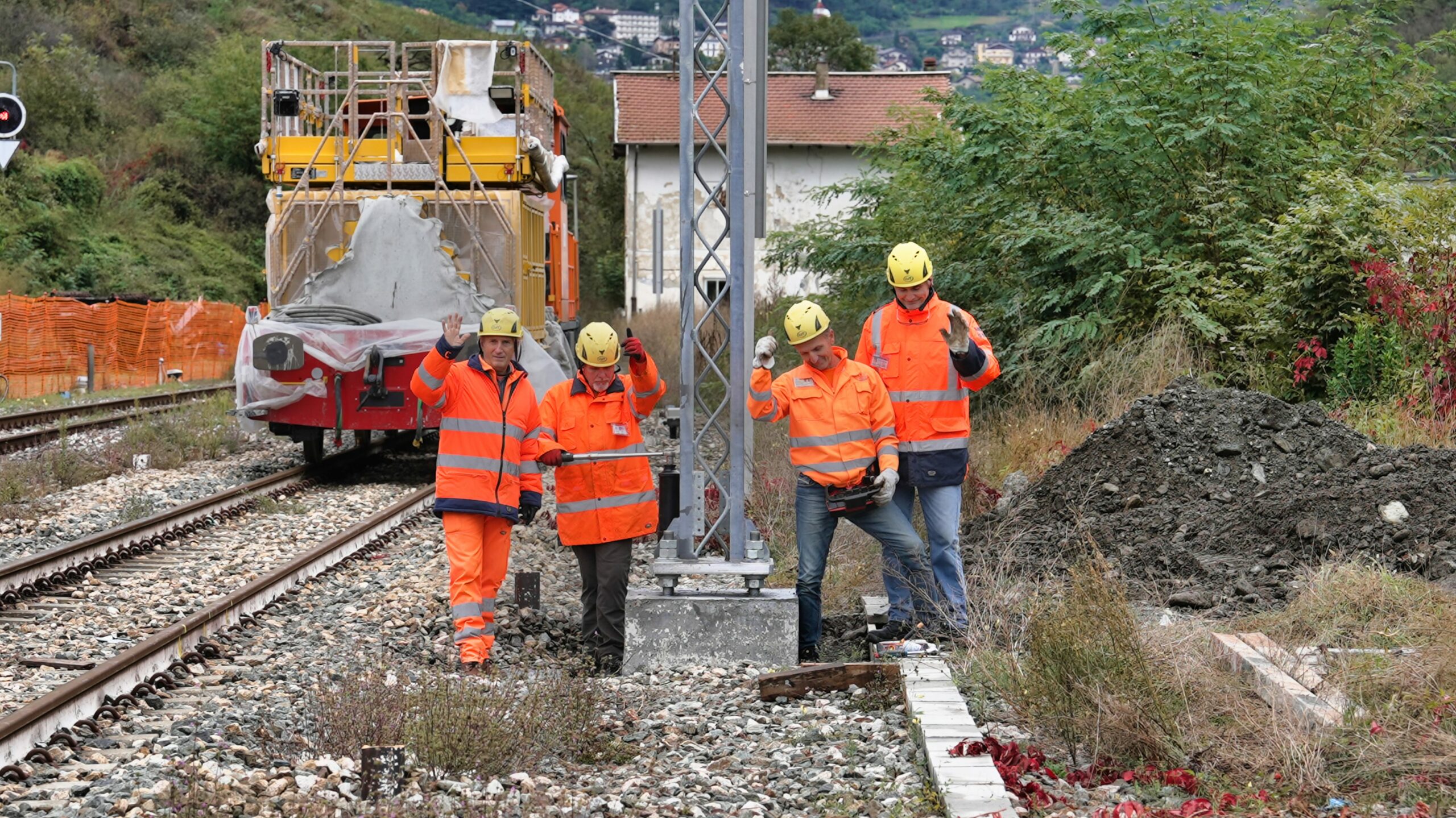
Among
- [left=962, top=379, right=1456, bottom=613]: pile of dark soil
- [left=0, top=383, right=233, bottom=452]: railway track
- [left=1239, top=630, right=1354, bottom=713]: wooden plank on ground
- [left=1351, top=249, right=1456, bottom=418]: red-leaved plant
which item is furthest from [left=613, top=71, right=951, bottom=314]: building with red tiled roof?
[left=1239, top=630, right=1354, bottom=713]: wooden plank on ground

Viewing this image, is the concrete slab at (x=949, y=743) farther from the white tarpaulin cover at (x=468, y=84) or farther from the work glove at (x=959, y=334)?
the white tarpaulin cover at (x=468, y=84)

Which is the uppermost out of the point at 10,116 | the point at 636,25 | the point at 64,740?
the point at 636,25

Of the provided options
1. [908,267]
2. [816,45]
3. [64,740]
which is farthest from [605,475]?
[816,45]

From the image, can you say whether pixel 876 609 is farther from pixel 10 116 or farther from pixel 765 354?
pixel 10 116

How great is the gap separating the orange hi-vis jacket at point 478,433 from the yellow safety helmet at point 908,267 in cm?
194

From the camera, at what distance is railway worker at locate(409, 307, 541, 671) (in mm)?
7191

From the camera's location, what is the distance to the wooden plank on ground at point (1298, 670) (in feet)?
16.9

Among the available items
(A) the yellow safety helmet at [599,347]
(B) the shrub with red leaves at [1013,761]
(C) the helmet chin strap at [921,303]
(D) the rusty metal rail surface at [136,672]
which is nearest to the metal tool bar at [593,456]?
(A) the yellow safety helmet at [599,347]

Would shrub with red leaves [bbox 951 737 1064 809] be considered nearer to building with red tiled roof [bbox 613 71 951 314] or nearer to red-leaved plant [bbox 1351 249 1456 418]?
red-leaved plant [bbox 1351 249 1456 418]

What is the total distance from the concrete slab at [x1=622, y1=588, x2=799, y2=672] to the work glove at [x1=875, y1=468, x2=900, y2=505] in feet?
2.26

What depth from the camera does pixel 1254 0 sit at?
558 inches

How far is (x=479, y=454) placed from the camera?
7.29m

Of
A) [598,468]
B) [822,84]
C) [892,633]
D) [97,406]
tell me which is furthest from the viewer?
[822,84]

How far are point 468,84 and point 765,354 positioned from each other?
8536 mm
